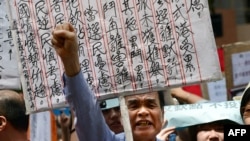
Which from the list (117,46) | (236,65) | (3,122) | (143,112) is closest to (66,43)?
(117,46)

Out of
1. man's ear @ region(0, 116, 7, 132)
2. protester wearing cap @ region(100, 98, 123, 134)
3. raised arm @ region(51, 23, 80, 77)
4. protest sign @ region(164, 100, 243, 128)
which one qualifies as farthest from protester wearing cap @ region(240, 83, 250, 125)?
raised arm @ region(51, 23, 80, 77)

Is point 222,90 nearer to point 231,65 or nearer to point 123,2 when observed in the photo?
point 231,65

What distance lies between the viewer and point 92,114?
3480 millimetres

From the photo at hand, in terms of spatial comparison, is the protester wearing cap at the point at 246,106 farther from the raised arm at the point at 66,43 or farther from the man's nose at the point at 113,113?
the raised arm at the point at 66,43

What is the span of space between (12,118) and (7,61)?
1.05 feet

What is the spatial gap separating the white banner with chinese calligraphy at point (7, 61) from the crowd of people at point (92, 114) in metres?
0.07

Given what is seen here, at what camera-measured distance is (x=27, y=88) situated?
12.2ft

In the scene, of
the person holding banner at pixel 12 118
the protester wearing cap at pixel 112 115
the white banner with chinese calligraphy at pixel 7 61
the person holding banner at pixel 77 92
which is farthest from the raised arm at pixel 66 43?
the protester wearing cap at pixel 112 115

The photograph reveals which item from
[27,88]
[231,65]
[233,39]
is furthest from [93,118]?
[233,39]

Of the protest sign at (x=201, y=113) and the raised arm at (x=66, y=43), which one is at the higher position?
the raised arm at (x=66, y=43)

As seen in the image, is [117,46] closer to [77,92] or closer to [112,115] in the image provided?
[77,92]

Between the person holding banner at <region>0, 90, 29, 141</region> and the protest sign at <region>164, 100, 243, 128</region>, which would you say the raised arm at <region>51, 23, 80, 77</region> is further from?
the protest sign at <region>164, 100, 243, 128</region>

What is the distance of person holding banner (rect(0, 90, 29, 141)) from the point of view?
4246 mm

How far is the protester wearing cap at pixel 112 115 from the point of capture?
5121 mm
